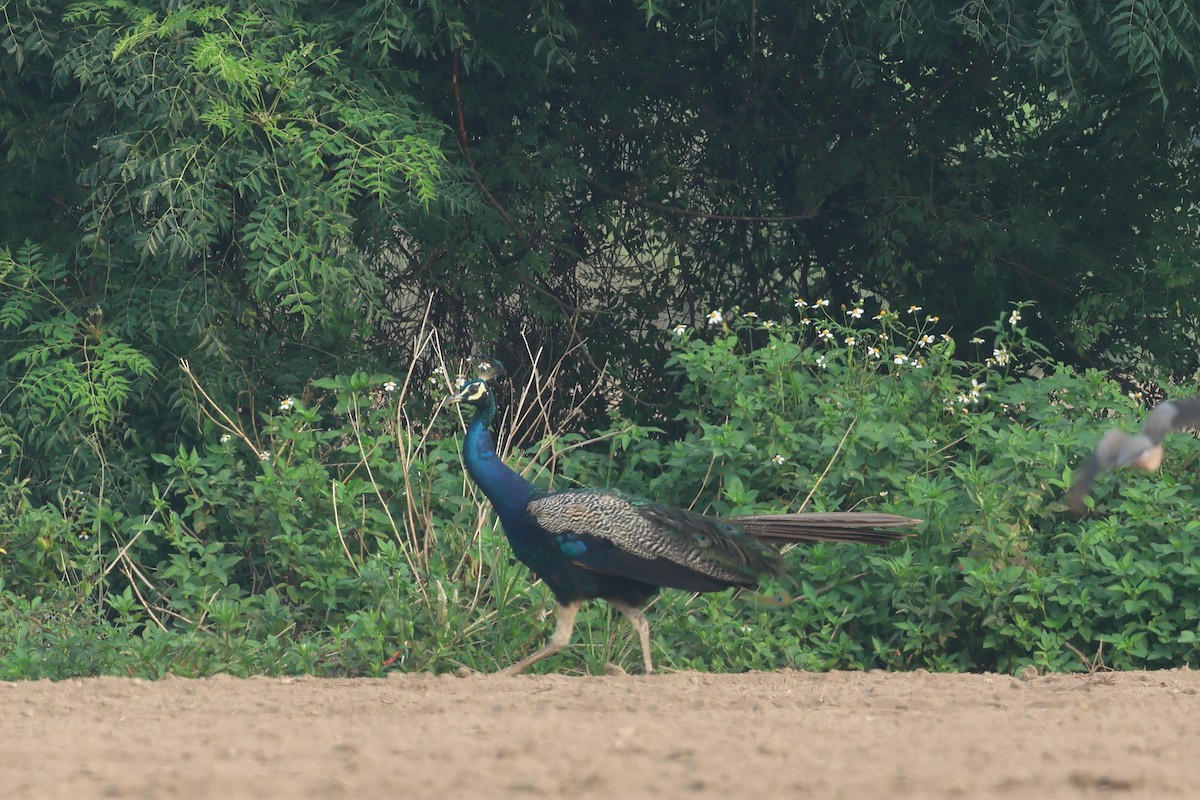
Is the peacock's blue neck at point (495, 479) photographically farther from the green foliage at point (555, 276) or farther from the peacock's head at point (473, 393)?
the green foliage at point (555, 276)

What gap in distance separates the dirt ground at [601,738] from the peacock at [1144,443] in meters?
0.81

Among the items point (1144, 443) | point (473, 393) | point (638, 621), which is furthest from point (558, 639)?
point (1144, 443)

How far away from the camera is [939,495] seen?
7207 mm

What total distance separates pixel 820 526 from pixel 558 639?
122cm

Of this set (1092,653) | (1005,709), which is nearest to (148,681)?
(1005,709)

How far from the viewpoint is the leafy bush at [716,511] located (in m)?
6.87

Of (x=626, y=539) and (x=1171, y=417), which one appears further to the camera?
(x=626, y=539)

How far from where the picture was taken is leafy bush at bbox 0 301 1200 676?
687 cm

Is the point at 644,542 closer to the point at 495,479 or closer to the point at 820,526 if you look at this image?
the point at 495,479

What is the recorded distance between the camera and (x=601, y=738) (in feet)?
15.2

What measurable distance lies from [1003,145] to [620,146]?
2641mm

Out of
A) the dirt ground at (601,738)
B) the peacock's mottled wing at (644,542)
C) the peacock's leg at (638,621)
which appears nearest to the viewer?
the dirt ground at (601,738)

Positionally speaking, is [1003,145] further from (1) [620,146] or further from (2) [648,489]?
(2) [648,489]

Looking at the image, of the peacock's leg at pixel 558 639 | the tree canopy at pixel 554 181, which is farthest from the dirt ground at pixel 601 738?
the tree canopy at pixel 554 181
